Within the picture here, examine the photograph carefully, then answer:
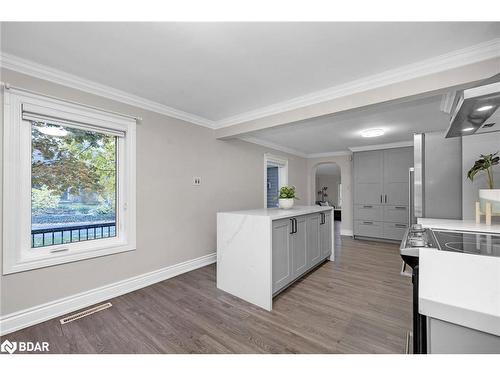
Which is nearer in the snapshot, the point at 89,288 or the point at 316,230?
the point at 89,288

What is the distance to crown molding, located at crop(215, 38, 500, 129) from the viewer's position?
1.69 meters

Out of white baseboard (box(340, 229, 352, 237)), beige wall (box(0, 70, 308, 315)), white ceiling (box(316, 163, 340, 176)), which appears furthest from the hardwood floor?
white ceiling (box(316, 163, 340, 176))

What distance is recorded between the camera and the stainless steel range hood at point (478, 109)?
1208mm

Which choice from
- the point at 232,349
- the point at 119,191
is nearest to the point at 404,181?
the point at 232,349

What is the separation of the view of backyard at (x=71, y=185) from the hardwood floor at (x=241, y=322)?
0.82 meters

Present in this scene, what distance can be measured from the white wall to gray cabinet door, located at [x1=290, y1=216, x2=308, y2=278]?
1553 mm

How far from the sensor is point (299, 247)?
264cm

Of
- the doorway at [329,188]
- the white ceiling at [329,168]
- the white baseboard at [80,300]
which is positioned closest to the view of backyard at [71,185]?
the white baseboard at [80,300]

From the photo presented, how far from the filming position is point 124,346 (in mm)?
1604

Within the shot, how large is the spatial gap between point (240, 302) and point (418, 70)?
2.82 m

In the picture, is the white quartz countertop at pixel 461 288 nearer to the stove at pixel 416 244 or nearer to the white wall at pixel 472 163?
the stove at pixel 416 244

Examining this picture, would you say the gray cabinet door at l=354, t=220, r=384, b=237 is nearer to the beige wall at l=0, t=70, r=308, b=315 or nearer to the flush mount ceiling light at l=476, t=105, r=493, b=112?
the beige wall at l=0, t=70, r=308, b=315

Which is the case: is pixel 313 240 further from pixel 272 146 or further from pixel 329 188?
pixel 329 188

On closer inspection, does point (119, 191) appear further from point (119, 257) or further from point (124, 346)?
point (124, 346)
